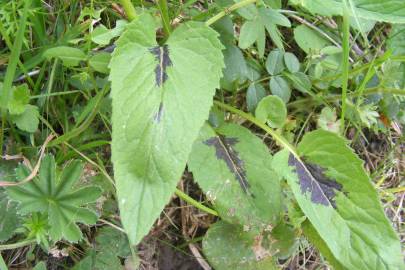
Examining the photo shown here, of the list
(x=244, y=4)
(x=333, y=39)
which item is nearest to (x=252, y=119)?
(x=244, y=4)

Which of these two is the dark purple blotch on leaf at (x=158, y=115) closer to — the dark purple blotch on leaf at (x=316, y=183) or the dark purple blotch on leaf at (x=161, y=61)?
the dark purple blotch on leaf at (x=161, y=61)

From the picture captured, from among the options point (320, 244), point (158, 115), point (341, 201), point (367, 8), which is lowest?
point (320, 244)

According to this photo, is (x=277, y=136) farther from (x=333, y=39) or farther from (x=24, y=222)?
(x=24, y=222)

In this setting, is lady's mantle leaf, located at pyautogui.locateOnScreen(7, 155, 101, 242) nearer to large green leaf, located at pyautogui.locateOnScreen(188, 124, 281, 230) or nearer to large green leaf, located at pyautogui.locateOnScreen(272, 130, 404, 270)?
large green leaf, located at pyautogui.locateOnScreen(188, 124, 281, 230)

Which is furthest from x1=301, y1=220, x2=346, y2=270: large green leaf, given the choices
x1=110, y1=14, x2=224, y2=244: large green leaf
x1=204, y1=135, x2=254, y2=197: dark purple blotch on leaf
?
x1=110, y1=14, x2=224, y2=244: large green leaf

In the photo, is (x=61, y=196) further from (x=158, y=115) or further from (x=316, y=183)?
(x=316, y=183)

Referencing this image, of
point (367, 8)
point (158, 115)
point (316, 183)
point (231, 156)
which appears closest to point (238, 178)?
point (231, 156)
